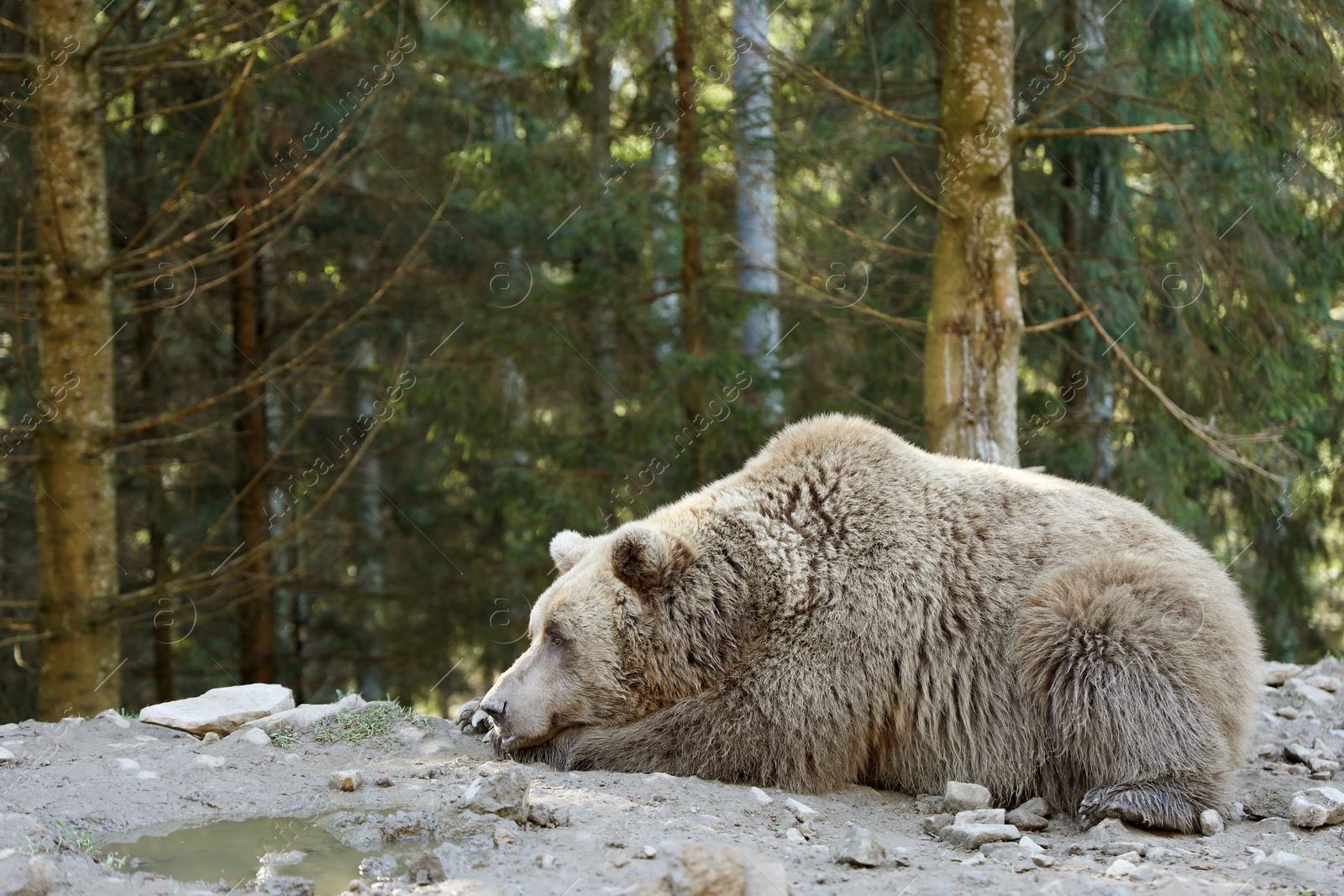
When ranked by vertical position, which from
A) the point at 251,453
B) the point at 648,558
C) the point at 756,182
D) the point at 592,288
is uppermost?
the point at 756,182

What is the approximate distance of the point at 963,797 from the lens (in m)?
4.33

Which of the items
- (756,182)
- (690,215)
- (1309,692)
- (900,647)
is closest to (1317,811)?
(900,647)

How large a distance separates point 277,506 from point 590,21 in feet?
26.6

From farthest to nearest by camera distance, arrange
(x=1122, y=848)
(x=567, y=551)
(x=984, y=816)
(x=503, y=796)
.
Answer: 1. (x=567, y=551)
2. (x=984, y=816)
3. (x=1122, y=848)
4. (x=503, y=796)

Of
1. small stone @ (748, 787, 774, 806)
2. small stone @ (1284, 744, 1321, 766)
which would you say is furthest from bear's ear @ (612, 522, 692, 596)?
small stone @ (1284, 744, 1321, 766)

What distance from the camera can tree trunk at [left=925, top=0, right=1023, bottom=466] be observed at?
6.67m

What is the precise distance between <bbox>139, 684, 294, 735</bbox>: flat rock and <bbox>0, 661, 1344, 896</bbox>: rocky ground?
0.14 ft

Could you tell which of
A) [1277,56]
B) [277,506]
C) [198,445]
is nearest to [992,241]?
Answer: [1277,56]

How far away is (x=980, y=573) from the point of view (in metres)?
4.76

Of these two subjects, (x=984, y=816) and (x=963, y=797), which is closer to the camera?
(x=984, y=816)

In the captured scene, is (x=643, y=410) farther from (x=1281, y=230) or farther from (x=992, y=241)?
(x=1281, y=230)

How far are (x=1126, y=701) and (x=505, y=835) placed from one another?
2501mm

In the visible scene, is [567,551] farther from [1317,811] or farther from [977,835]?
[1317,811]

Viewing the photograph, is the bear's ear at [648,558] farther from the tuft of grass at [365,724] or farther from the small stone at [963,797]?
the small stone at [963,797]
